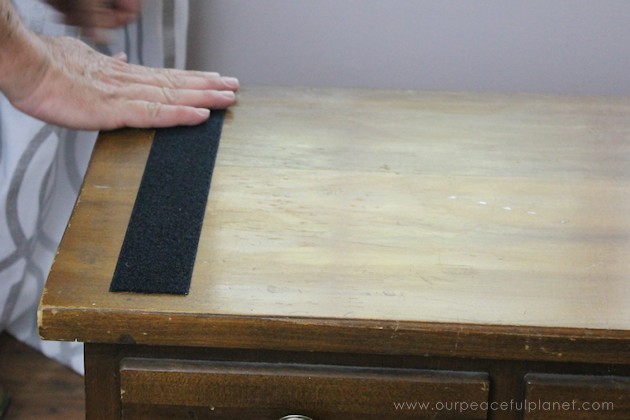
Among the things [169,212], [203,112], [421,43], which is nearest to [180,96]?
[203,112]

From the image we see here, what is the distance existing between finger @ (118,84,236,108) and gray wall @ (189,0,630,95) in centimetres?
31

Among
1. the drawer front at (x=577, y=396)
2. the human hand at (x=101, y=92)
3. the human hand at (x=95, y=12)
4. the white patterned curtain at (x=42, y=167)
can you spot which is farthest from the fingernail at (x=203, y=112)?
Result: the drawer front at (x=577, y=396)

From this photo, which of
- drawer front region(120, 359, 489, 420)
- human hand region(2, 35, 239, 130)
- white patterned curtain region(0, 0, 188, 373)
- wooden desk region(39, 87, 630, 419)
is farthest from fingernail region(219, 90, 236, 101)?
drawer front region(120, 359, 489, 420)

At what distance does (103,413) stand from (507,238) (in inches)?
14.5

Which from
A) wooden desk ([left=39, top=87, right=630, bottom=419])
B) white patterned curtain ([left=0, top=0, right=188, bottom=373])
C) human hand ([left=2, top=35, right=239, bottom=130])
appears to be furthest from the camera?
white patterned curtain ([left=0, top=0, right=188, bottom=373])

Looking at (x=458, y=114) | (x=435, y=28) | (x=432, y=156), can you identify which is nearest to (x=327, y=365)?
(x=432, y=156)

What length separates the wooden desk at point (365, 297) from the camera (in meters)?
0.72

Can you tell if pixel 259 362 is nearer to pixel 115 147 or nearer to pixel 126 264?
pixel 126 264

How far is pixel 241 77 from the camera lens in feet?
4.49

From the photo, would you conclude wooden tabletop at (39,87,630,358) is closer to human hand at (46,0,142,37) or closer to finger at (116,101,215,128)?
finger at (116,101,215,128)

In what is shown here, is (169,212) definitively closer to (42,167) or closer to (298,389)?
(298,389)

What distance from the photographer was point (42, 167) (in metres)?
1.26

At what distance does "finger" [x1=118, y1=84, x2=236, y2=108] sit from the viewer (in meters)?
1.01

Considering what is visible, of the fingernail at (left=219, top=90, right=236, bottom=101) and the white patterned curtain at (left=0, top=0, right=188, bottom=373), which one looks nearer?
the fingernail at (left=219, top=90, right=236, bottom=101)
